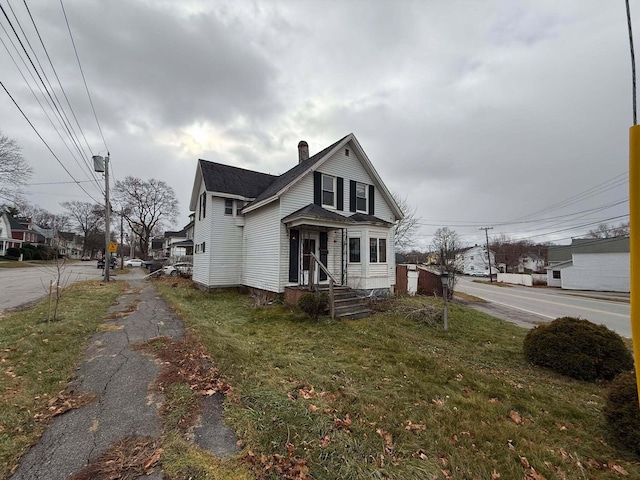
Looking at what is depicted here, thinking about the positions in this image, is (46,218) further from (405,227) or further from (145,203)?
(405,227)

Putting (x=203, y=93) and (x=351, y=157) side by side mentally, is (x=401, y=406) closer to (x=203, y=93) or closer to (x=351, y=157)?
(x=351, y=157)

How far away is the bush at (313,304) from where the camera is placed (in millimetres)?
8594

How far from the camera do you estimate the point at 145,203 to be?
39.1 meters

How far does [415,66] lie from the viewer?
12.1m

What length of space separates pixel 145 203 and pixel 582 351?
45412 millimetres

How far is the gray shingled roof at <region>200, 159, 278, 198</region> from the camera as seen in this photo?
14.1 m

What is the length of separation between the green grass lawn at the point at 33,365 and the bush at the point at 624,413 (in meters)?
6.55

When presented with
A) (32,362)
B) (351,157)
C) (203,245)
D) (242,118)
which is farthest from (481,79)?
(32,362)

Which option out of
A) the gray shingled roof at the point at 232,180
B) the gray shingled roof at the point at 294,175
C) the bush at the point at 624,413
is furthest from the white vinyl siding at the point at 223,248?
the bush at the point at 624,413

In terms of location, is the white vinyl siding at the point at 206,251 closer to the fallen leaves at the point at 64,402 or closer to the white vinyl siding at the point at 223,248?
the white vinyl siding at the point at 223,248

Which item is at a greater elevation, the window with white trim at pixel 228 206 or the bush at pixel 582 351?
the window with white trim at pixel 228 206

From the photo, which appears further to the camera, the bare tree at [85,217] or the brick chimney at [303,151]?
the bare tree at [85,217]

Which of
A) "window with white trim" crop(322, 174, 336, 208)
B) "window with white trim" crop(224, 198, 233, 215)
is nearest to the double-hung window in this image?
"window with white trim" crop(322, 174, 336, 208)

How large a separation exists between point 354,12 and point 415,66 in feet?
14.3
